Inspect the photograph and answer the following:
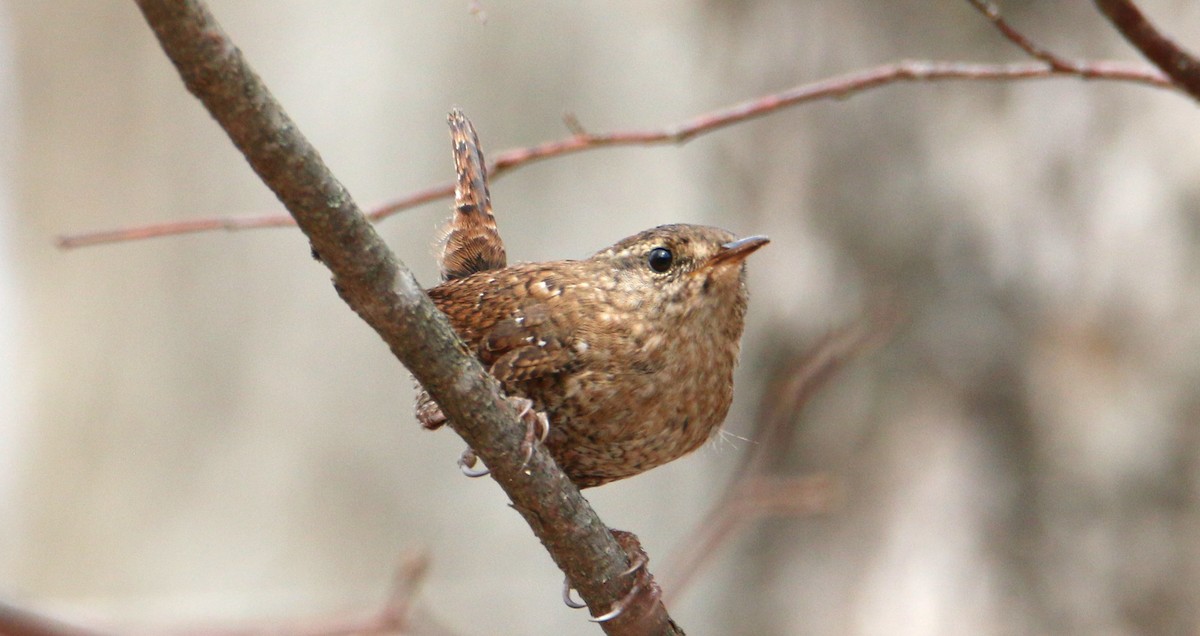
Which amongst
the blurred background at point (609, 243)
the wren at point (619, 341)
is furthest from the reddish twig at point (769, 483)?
the blurred background at point (609, 243)

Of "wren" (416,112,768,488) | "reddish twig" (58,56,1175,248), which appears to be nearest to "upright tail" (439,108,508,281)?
"reddish twig" (58,56,1175,248)

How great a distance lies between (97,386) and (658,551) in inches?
84.9

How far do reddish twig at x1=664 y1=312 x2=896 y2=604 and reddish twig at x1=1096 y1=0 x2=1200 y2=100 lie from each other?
2.33ft

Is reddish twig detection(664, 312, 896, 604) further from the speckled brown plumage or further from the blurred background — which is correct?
the blurred background

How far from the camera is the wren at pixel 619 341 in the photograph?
1723 millimetres

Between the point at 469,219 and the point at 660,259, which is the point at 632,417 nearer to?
the point at 660,259

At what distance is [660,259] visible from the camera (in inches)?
73.9

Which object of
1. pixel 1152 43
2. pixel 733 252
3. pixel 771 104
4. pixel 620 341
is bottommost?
pixel 620 341

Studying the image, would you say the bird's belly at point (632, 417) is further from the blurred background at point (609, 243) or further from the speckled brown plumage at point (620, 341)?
the blurred background at point (609, 243)

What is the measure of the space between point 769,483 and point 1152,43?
1.03 meters

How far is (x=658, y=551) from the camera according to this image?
425 cm

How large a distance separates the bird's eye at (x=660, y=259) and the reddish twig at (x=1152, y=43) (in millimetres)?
687

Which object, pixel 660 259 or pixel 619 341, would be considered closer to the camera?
pixel 619 341

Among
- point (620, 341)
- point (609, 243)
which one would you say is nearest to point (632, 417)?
point (620, 341)
